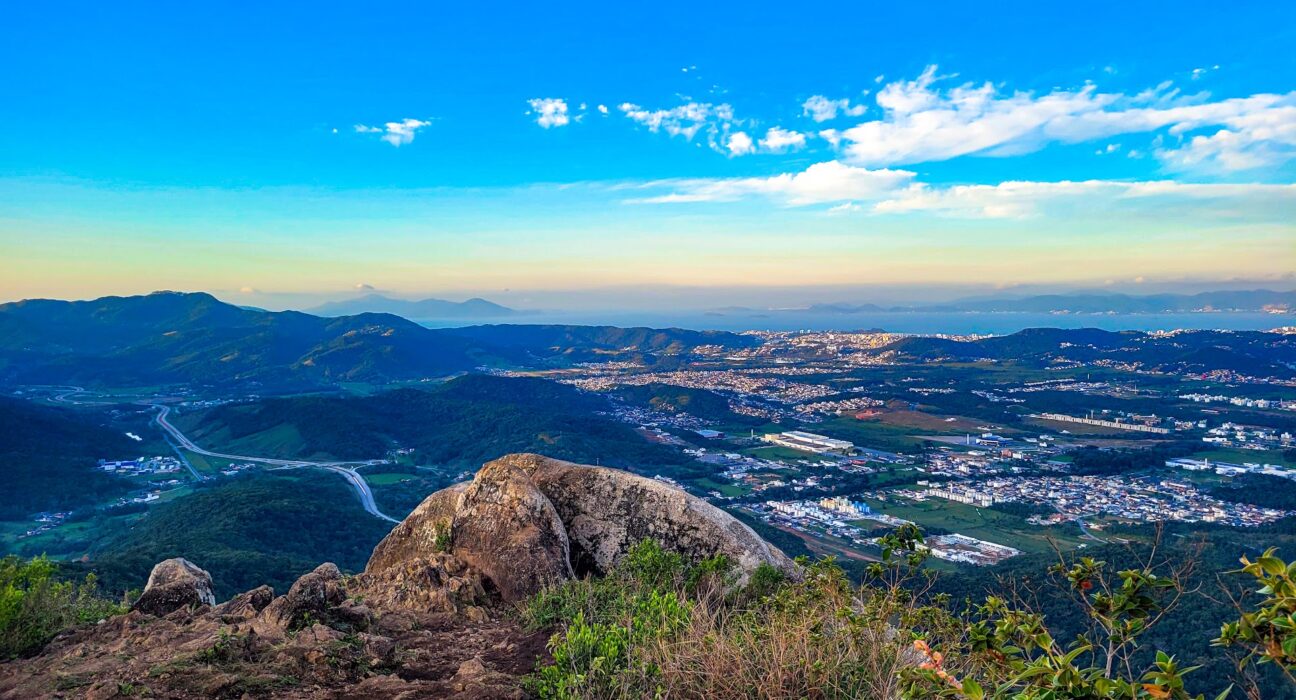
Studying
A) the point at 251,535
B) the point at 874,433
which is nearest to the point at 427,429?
the point at 251,535

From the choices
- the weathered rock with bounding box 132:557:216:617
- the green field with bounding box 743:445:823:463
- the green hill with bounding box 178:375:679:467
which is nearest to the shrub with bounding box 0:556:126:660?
the weathered rock with bounding box 132:557:216:617

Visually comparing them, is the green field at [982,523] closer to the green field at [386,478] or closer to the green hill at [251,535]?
the green hill at [251,535]

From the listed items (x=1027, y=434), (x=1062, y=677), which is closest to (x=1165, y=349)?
(x=1027, y=434)

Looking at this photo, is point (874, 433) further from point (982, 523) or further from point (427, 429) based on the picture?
point (427, 429)

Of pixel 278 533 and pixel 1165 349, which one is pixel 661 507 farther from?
pixel 1165 349

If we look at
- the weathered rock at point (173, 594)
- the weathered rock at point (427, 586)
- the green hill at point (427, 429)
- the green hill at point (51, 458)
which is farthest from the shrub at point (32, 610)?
the green hill at point (51, 458)

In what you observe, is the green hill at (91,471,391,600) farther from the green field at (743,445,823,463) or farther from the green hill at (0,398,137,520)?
the green field at (743,445,823,463)
